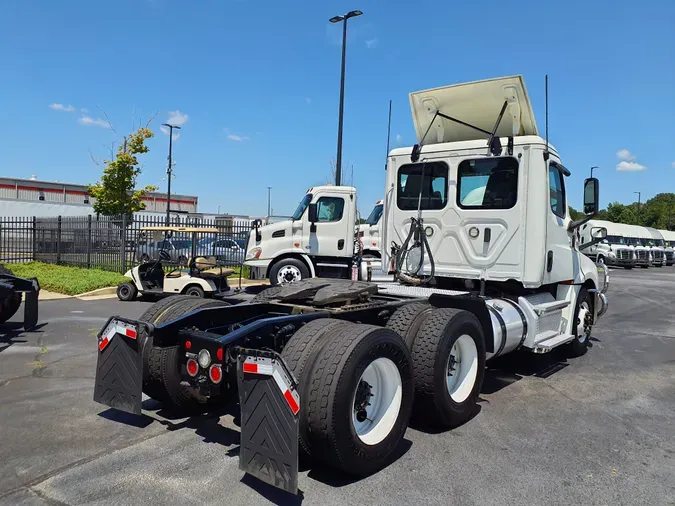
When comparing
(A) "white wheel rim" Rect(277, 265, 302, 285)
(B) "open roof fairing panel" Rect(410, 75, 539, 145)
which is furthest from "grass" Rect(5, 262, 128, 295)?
(B) "open roof fairing panel" Rect(410, 75, 539, 145)

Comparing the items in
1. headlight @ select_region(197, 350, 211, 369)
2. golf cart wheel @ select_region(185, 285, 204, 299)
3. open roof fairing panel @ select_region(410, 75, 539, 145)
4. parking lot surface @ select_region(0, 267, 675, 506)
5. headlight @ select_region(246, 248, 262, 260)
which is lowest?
parking lot surface @ select_region(0, 267, 675, 506)

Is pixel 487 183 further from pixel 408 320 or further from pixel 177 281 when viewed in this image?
pixel 177 281

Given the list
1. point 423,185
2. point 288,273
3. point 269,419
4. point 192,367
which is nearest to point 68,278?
point 288,273

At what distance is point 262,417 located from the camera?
308cm

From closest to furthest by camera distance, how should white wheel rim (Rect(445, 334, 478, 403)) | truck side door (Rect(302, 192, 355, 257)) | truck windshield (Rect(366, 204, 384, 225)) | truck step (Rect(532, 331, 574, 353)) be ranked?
white wheel rim (Rect(445, 334, 478, 403)), truck step (Rect(532, 331, 574, 353)), truck side door (Rect(302, 192, 355, 257)), truck windshield (Rect(366, 204, 384, 225))

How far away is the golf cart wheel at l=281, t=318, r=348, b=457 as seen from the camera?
3293 mm

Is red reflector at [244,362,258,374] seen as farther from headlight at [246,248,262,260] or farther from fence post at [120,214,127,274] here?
fence post at [120,214,127,274]

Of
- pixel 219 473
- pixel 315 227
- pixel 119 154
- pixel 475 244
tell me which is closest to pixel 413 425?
pixel 219 473

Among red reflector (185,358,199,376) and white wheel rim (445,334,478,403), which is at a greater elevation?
red reflector (185,358,199,376)

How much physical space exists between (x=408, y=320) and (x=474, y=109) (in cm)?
349

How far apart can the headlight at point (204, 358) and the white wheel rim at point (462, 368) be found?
7.15ft

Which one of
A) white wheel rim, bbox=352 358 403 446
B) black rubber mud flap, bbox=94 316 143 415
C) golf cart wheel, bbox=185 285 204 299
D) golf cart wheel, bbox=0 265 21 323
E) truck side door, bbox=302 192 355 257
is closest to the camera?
white wheel rim, bbox=352 358 403 446

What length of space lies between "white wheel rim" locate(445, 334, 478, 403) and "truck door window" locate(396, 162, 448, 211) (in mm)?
2478

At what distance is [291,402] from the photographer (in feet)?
9.93
